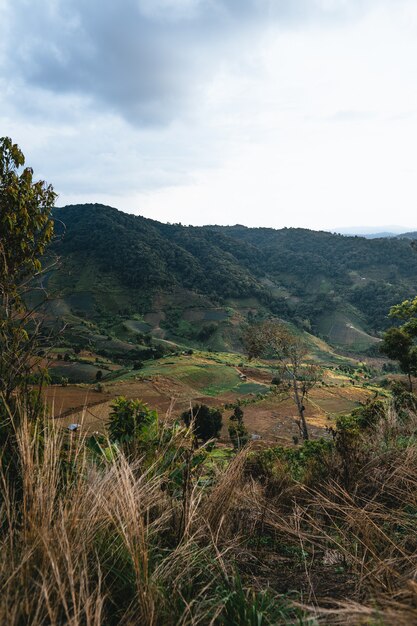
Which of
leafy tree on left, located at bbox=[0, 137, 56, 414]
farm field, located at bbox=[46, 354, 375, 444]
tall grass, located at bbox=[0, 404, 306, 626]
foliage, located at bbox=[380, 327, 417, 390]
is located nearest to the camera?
tall grass, located at bbox=[0, 404, 306, 626]

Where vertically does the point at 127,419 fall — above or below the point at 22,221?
below

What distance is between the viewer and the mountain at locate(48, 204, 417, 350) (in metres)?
97.4

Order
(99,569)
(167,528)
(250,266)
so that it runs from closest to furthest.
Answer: (99,569) < (167,528) < (250,266)

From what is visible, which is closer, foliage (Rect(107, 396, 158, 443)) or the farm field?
foliage (Rect(107, 396, 158, 443))

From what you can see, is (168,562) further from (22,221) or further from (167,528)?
(22,221)

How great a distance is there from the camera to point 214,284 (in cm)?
11888

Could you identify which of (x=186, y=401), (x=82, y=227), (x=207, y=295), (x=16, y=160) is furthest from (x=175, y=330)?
(x=16, y=160)

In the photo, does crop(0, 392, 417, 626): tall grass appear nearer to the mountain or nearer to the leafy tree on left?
the leafy tree on left

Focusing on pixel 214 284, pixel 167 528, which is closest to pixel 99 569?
pixel 167 528

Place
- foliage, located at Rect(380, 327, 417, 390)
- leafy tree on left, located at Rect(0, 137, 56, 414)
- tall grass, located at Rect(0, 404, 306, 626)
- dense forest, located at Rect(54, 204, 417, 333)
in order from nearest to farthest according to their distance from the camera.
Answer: tall grass, located at Rect(0, 404, 306, 626)
leafy tree on left, located at Rect(0, 137, 56, 414)
foliage, located at Rect(380, 327, 417, 390)
dense forest, located at Rect(54, 204, 417, 333)

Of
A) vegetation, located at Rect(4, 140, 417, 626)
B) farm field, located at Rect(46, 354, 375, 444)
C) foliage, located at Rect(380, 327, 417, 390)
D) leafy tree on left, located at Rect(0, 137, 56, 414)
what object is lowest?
farm field, located at Rect(46, 354, 375, 444)

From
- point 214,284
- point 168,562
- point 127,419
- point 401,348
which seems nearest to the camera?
point 168,562

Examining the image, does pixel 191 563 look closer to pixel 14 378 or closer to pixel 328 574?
pixel 328 574

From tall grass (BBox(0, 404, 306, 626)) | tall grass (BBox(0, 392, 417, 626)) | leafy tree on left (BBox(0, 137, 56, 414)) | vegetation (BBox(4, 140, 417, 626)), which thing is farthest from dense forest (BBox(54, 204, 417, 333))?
tall grass (BBox(0, 404, 306, 626))
